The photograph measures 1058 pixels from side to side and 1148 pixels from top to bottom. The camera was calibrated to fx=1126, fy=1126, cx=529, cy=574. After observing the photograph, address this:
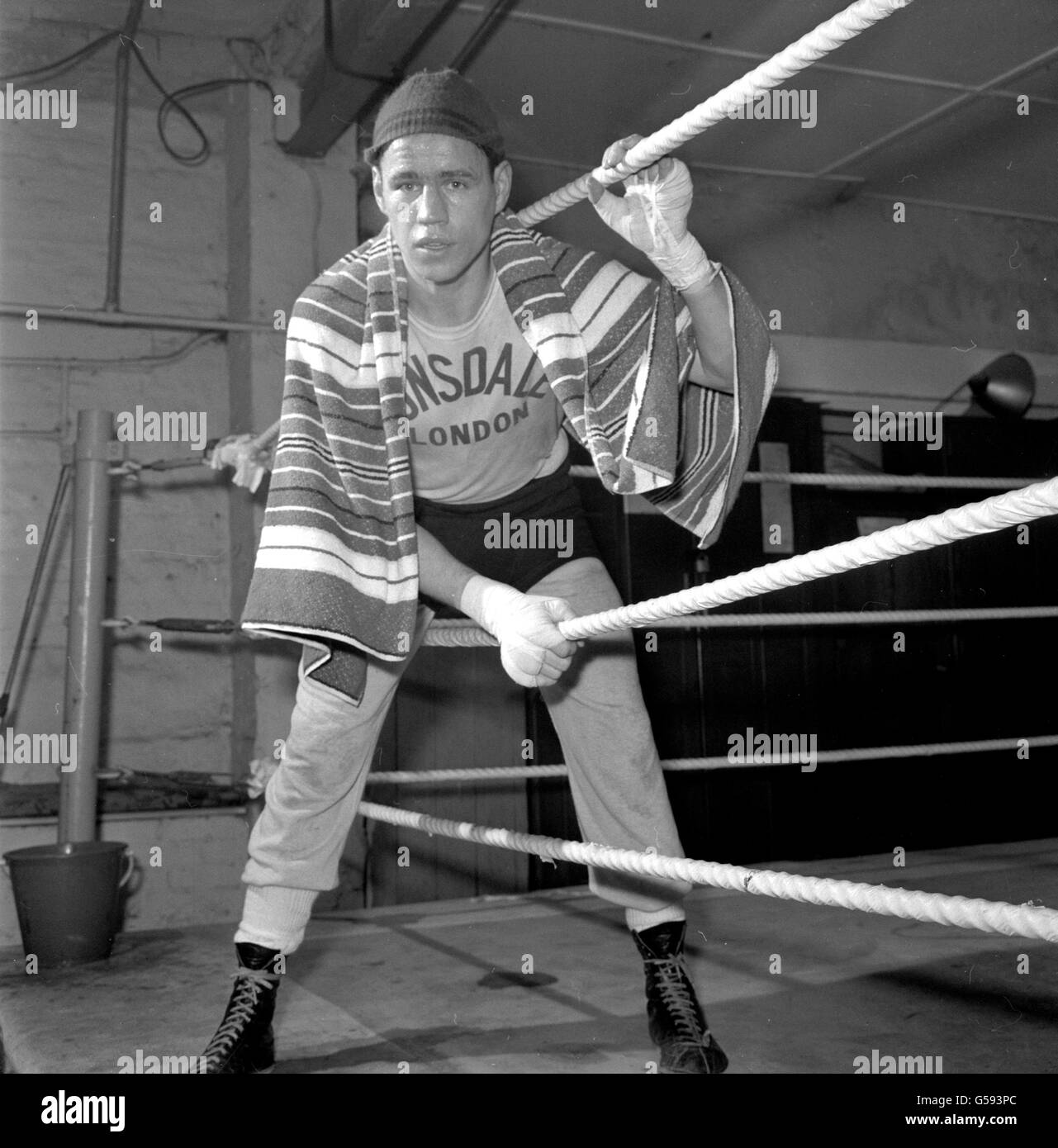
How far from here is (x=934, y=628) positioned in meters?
3.62

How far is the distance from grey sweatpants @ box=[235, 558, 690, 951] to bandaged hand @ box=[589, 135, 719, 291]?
0.42 m

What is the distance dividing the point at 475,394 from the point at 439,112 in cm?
32

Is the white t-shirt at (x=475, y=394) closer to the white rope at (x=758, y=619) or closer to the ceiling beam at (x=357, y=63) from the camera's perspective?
the white rope at (x=758, y=619)

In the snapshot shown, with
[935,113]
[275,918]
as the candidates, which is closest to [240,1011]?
[275,918]

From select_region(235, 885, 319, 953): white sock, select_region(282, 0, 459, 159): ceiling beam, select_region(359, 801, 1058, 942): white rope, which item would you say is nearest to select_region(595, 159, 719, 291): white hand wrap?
select_region(359, 801, 1058, 942): white rope

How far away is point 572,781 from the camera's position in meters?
1.34

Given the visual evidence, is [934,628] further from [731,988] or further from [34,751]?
[34,751]

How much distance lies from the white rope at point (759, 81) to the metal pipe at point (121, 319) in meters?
1.78

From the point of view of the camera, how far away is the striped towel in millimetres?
1227

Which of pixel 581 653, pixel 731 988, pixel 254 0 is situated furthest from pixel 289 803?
pixel 254 0

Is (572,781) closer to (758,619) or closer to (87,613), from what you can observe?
(758,619)

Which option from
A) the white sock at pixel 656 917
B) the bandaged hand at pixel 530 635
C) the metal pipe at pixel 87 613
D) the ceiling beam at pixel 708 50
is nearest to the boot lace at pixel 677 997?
the white sock at pixel 656 917

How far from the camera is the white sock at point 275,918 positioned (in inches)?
51.6

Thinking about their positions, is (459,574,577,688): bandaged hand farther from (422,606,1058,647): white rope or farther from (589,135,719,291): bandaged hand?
(589,135,719,291): bandaged hand
